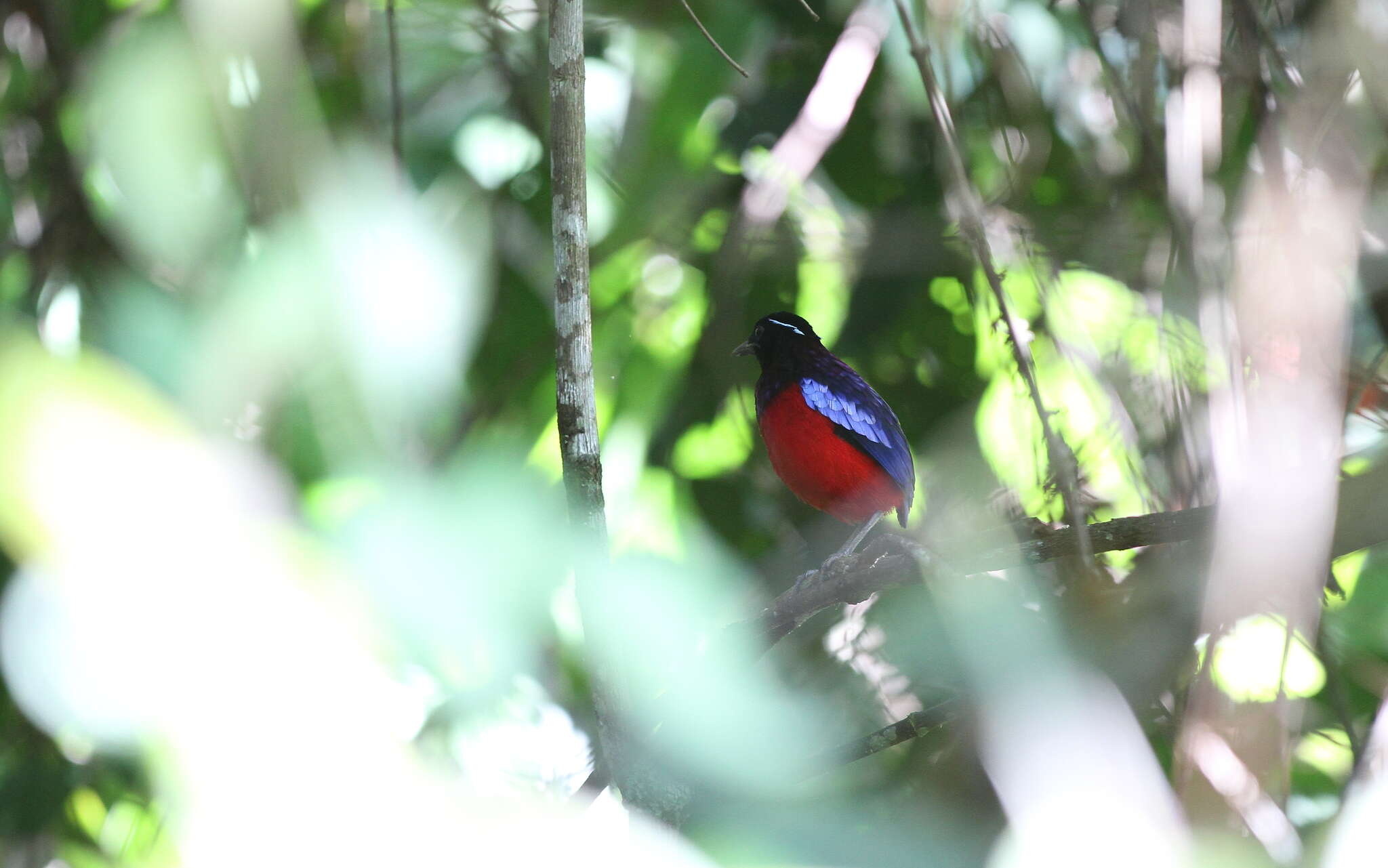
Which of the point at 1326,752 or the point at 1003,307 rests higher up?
the point at 1003,307

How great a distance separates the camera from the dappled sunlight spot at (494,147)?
348cm

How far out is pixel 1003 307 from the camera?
2047 mm

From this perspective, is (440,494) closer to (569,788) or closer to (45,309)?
(569,788)

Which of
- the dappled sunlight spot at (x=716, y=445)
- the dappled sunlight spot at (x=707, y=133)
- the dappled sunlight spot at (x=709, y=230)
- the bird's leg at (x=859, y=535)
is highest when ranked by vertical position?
the dappled sunlight spot at (x=707, y=133)

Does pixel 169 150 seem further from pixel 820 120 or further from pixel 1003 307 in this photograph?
pixel 1003 307

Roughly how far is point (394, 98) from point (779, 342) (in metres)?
1.35

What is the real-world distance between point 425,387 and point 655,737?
140 centimetres

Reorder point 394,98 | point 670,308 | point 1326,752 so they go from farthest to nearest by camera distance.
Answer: point 670,308 < point 394,98 < point 1326,752

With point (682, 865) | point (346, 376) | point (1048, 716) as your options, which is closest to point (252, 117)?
point (346, 376)

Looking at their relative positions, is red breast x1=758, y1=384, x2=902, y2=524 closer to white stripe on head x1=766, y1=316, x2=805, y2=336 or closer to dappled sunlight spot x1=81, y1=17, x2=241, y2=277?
white stripe on head x1=766, y1=316, x2=805, y2=336

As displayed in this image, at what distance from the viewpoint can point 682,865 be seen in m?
1.87

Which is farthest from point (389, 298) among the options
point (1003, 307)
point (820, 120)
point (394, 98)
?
point (1003, 307)

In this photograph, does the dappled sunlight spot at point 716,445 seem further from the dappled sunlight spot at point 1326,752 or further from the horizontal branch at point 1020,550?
the dappled sunlight spot at point 1326,752

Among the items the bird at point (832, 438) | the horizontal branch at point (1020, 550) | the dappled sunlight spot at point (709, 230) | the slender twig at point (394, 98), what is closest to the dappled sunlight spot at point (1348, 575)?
the horizontal branch at point (1020, 550)
